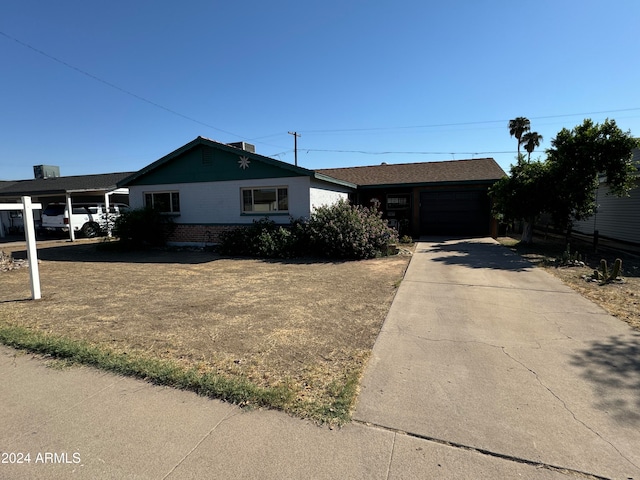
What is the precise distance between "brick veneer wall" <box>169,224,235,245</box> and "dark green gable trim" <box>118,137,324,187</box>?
71.8 inches

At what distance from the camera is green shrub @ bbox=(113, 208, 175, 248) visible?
12977mm

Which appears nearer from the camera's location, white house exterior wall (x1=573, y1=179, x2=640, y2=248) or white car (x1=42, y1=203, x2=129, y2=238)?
white house exterior wall (x1=573, y1=179, x2=640, y2=248)

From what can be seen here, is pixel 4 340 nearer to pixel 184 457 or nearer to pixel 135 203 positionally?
pixel 184 457

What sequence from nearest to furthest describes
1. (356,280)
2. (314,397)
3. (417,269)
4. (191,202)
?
(314,397), (356,280), (417,269), (191,202)

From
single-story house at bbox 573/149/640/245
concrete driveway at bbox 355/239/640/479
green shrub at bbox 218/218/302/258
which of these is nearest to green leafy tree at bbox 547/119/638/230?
single-story house at bbox 573/149/640/245

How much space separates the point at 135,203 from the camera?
14555 millimetres

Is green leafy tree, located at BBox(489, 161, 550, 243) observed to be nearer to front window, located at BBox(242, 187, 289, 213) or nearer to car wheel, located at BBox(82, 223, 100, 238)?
front window, located at BBox(242, 187, 289, 213)

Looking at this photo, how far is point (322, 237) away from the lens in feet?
35.6

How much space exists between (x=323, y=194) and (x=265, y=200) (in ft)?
7.39

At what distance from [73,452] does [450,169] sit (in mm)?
18149

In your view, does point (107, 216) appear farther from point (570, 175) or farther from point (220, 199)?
point (570, 175)

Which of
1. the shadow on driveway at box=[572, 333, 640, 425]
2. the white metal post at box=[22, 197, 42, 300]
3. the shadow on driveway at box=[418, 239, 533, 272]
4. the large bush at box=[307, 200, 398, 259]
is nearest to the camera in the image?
the shadow on driveway at box=[572, 333, 640, 425]

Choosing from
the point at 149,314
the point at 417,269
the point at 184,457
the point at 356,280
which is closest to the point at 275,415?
the point at 184,457

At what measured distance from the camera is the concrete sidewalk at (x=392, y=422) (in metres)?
2.14
